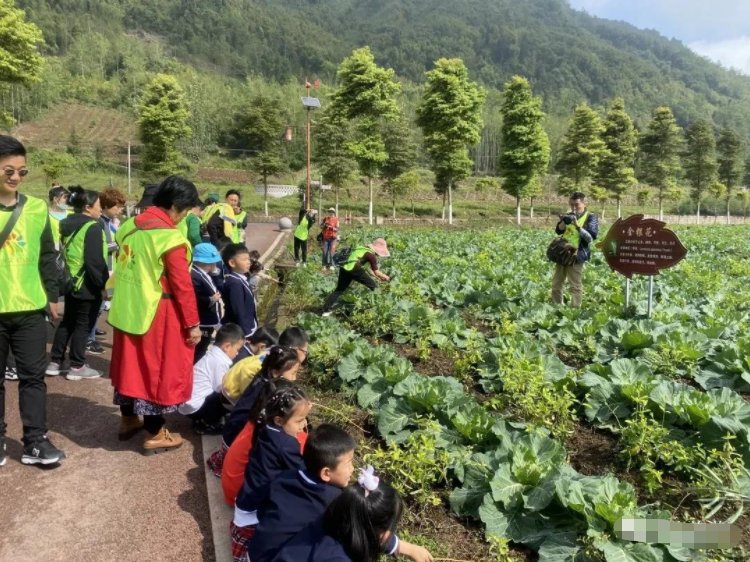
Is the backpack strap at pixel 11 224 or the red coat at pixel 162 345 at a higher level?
the backpack strap at pixel 11 224

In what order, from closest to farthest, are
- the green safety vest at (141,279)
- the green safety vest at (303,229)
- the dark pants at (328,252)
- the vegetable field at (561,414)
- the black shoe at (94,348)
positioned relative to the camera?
the vegetable field at (561,414) < the green safety vest at (141,279) < the black shoe at (94,348) < the dark pants at (328,252) < the green safety vest at (303,229)

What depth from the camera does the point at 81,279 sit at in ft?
16.8

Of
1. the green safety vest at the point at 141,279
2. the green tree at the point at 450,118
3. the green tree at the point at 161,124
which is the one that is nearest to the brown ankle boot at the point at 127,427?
the green safety vest at the point at 141,279

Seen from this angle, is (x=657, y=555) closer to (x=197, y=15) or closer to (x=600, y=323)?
(x=600, y=323)

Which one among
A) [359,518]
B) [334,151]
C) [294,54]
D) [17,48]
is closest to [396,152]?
[334,151]

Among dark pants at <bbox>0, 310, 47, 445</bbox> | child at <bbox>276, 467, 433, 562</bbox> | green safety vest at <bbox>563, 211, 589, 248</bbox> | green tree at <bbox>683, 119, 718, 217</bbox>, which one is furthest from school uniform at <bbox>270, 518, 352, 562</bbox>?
green tree at <bbox>683, 119, 718, 217</bbox>

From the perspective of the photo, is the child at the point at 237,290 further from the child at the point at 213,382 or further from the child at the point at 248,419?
the child at the point at 248,419

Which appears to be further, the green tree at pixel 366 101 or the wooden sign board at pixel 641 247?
the green tree at pixel 366 101

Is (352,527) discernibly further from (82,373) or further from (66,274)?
(82,373)

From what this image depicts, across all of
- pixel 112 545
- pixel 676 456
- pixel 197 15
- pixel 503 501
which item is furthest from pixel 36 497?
pixel 197 15

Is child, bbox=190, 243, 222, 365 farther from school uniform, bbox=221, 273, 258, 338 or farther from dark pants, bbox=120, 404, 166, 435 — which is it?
dark pants, bbox=120, 404, 166, 435

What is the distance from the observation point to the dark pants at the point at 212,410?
4.21 metres

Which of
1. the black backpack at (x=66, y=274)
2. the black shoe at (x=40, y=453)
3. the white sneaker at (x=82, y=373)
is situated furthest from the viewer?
the white sneaker at (x=82, y=373)

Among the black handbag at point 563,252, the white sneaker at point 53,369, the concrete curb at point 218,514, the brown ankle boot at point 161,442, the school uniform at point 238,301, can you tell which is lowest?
the concrete curb at point 218,514
